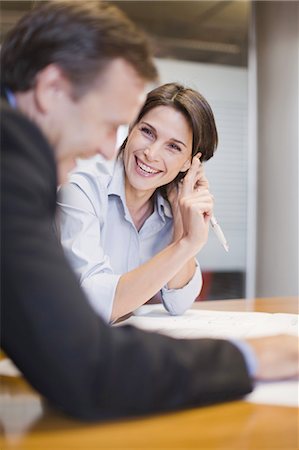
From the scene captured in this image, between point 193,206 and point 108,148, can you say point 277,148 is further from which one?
point 108,148

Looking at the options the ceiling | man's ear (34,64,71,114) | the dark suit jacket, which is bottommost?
the ceiling

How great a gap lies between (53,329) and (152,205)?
1.06 metres

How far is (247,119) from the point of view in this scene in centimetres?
317

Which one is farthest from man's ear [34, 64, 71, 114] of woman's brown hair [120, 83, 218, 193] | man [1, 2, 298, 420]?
woman's brown hair [120, 83, 218, 193]

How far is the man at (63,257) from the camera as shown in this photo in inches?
20.9

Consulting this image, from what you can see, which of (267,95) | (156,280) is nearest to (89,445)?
(156,280)

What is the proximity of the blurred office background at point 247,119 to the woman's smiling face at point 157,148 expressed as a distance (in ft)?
3.79

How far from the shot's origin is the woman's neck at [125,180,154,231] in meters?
1.53

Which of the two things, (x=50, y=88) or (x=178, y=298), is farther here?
(x=178, y=298)

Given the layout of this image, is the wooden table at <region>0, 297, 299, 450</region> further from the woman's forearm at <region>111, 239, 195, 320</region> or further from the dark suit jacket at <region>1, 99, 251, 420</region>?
the woman's forearm at <region>111, 239, 195, 320</region>

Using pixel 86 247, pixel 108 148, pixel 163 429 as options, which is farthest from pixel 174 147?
pixel 163 429

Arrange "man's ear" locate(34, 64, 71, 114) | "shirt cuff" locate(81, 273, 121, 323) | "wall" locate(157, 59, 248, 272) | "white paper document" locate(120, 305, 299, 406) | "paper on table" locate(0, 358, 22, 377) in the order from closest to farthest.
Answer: "man's ear" locate(34, 64, 71, 114) < "paper on table" locate(0, 358, 22, 377) < "white paper document" locate(120, 305, 299, 406) < "shirt cuff" locate(81, 273, 121, 323) < "wall" locate(157, 59, 248, 272)

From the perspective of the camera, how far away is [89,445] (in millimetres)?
534

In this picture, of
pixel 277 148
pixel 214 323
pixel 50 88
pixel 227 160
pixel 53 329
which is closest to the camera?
pixel 53 329
